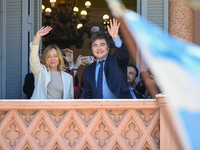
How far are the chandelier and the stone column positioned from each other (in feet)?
17.2

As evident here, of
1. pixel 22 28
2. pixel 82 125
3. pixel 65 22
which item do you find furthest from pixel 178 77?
pixel 65 22

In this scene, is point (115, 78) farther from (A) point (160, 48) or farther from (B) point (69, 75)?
(A) point (160, 48)

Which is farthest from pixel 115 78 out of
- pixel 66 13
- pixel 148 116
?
pixel 66 13

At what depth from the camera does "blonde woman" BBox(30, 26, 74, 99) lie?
5.44m

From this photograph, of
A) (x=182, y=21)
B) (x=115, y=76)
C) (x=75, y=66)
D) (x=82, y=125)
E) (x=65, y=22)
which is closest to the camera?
(x=82, y=125)

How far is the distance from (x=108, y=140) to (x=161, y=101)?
0.72 meters

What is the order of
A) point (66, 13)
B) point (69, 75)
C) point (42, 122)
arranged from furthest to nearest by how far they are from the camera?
point (66, 13) < point (69, 75) < point (42, 122)

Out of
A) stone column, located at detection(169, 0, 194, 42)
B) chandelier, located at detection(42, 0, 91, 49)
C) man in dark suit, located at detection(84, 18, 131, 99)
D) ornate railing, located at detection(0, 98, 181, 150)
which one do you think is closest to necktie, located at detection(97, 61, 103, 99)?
man in dark suit, located at detection(84, 18, 131, 99)

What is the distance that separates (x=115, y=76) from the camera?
16.6ft

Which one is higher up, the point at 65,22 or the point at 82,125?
the point at 65,22

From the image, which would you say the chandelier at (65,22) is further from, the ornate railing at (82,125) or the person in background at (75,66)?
the ornate railing at (82,125)

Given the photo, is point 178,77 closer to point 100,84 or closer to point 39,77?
point 100,84

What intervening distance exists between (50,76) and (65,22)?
792cm

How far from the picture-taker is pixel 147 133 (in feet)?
16.2
